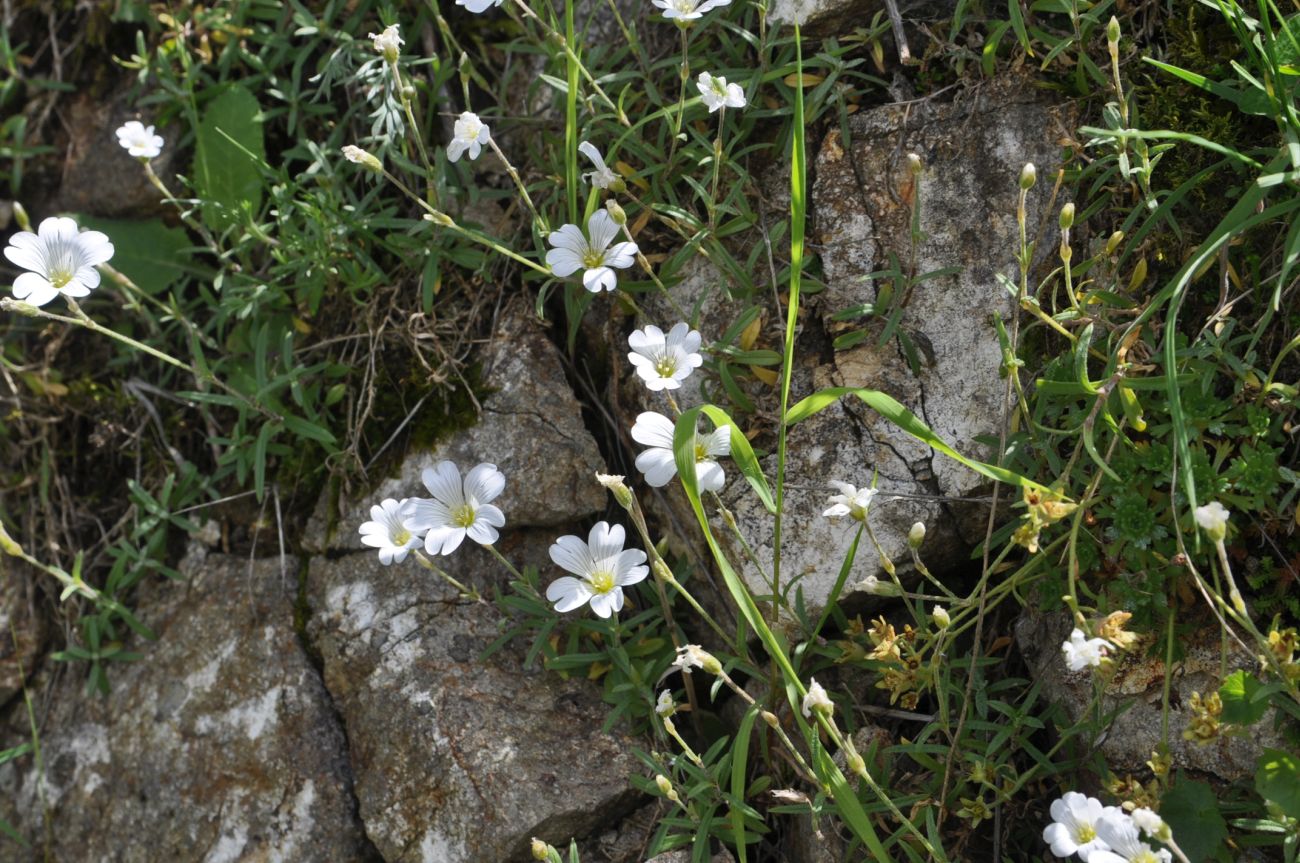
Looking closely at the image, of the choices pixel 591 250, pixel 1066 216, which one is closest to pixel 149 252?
pixel 591 250

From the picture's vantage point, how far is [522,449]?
3039mm

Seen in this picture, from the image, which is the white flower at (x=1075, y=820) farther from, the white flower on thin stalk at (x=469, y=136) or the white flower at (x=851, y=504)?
the white flower on thin stalk at (x=469, y=136)

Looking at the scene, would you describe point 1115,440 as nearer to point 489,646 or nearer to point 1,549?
point 489,646

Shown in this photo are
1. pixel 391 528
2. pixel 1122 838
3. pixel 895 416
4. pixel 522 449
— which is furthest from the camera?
pixel 522 449

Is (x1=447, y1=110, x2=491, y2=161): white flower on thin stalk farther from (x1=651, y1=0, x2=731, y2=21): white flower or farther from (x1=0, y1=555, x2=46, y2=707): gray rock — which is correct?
(x1=0, y1=555, x2=46, y2=707): gray rock

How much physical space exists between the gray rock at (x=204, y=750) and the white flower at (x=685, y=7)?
75.8 inches

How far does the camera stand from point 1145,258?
2.59 metres

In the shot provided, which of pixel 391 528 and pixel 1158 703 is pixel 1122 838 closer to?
pixel 1158 703

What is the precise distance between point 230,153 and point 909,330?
2246 millimetres

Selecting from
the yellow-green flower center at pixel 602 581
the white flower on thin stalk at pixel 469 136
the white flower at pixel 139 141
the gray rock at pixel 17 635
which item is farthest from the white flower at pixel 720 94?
the gray rock at pixel 17 635

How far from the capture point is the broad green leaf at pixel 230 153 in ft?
11.5

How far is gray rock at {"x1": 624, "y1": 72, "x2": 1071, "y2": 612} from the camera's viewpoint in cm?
270

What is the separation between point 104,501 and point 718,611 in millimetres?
2094

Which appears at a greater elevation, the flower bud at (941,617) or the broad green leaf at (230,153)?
the flower bud at (941,617)
